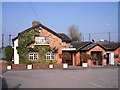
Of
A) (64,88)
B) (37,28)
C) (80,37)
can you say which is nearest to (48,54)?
(37,28)

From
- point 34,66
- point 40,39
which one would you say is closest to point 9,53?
point 40,39

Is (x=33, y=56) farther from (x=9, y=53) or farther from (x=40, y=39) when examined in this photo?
(x=9, y=53)

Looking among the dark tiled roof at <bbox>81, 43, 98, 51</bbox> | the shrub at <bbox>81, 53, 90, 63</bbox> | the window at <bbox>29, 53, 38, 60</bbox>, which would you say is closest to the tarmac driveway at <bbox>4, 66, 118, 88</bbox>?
the window at <bbox>29, 53, 38, 60</bbox>

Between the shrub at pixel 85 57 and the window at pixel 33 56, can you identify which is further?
the shrub at pixel 85 57

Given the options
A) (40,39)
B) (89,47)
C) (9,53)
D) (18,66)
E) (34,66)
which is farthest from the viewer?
(9,53)

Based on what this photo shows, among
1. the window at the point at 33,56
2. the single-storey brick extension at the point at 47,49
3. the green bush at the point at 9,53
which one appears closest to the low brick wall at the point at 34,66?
the single-storey brick extension at the point at 47,49

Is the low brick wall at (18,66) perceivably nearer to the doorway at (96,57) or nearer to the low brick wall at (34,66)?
the low brick wall at (34,66)

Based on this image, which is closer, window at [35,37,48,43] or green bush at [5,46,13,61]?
window at [35,37,48,43]

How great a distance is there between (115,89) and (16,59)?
1047 inches

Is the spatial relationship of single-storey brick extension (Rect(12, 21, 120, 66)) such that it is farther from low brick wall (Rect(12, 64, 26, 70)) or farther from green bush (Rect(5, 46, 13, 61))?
green bush (Rect(5, 46, 13, 61))

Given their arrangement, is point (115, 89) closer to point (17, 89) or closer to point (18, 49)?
point (17, 89)

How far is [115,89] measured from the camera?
1468cm

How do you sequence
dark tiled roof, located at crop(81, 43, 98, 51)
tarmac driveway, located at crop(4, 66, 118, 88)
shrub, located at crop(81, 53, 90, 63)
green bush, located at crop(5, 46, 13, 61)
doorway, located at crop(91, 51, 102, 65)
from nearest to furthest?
tarmac driveway, located at crop(4, 66, 118, 88), shrub, located at crop(81, 53, 90, 63), dark tiled roof, located at crop(81, 43, 98, 51), green bush, located at crop(5, 46, 13, 61), doorway, located at crop(91, 51, 102, 65)

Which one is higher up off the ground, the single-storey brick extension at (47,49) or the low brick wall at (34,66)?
the single-storey brick extension at (47,49)
